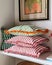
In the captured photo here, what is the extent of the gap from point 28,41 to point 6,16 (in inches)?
19.9

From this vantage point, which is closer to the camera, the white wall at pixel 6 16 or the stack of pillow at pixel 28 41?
the stack of pillow at pixel 28 41

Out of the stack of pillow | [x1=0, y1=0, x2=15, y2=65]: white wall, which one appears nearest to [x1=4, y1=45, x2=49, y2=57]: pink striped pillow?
the stack of pillow

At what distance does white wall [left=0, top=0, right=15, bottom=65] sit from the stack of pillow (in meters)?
0.21

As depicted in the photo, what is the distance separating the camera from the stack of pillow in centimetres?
131

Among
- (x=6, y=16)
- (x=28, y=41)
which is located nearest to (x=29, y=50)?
(x=28, y=41)

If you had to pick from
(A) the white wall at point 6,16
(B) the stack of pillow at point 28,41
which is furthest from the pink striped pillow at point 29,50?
(A) the white wall at point 6,16

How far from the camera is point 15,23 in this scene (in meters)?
1.77

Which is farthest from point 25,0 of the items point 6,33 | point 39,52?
point 39,52

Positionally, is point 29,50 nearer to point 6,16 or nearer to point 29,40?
point 29,40

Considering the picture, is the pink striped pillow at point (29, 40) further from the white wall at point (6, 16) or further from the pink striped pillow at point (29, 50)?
the white wall at point (6, 16)

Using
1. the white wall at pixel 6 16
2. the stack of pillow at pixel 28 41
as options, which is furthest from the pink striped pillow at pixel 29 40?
the white wall at pixel 6 16

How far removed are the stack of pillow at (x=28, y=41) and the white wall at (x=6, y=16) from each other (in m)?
0.21

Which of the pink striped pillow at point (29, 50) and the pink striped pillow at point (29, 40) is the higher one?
the pink striped pillow at point (29, 40)

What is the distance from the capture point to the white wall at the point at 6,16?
1610mm
